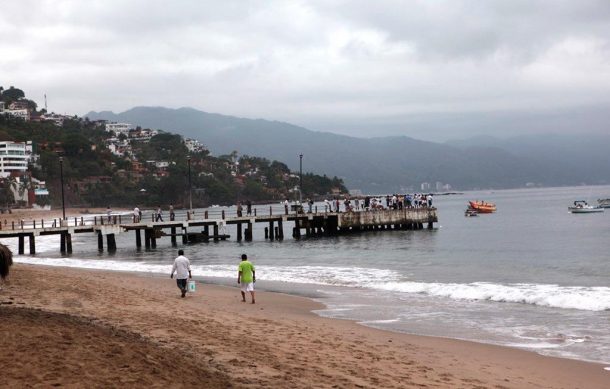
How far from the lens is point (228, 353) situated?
1044 cm

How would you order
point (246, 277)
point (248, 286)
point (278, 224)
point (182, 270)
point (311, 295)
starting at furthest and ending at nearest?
→ point (278, 224) → point (311, 295) → point (182, 270) → point (248, 286) → point (246, 277)

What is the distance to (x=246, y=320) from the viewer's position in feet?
50.3

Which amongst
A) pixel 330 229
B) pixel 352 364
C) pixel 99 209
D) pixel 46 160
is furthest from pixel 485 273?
pixel 46 160

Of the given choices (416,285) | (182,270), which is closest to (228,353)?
(182,270)

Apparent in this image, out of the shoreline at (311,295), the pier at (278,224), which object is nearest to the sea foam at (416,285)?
the shoreline at (311,295)

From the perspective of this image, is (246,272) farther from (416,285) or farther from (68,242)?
(68,242)

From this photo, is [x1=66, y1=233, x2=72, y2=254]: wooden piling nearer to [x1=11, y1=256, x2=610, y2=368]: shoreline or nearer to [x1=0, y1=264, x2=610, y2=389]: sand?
[x1=11, y1=256, x2=610, y2=368]: shoreline

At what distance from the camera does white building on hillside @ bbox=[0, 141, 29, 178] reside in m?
148

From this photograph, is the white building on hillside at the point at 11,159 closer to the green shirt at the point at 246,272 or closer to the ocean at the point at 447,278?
the ocean at the point at 447,278

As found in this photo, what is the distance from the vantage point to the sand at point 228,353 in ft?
26.6

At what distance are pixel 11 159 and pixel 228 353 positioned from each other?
151448 millimetres

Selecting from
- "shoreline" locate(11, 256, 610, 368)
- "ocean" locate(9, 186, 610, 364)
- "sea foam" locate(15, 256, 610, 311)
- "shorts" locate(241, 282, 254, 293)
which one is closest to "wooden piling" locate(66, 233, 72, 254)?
"ocean" locate(9, 186, 610, 364)

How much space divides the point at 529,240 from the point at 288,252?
19695 mm

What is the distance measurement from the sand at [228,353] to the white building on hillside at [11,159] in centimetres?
14201
